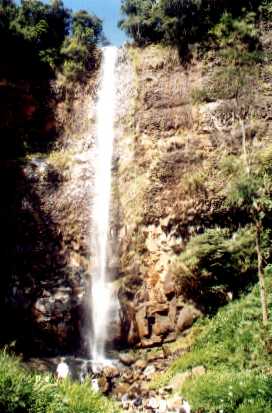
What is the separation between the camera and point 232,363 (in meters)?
12.0

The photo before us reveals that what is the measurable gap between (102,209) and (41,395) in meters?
12.9

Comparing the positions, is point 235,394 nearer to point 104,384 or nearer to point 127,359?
point 104,384

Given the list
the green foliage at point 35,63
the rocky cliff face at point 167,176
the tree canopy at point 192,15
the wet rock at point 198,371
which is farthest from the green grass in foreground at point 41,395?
the tree canopy at point 192,15

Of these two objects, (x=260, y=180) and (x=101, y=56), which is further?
(x=101, y=56)

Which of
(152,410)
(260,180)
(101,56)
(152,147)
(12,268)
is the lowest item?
(152,410)

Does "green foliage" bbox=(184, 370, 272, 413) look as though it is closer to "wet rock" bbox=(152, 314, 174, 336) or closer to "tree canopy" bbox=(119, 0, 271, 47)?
"wet rock" bbox=(152, 314, 174, 336)

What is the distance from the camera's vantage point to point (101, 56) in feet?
79.1

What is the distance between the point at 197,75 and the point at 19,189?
922cm

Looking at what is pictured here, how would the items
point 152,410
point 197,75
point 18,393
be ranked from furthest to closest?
point 197,75 → point 152,410 → point 18,393

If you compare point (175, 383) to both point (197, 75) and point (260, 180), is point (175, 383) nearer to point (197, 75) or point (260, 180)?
point (260, 180)

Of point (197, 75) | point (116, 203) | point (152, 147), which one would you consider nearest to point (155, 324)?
point (116, 203)

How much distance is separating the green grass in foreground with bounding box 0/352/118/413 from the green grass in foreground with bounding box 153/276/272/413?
232 cm

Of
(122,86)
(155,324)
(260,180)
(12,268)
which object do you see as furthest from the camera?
(122,86)

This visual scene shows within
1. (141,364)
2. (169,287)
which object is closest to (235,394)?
(141,364)
